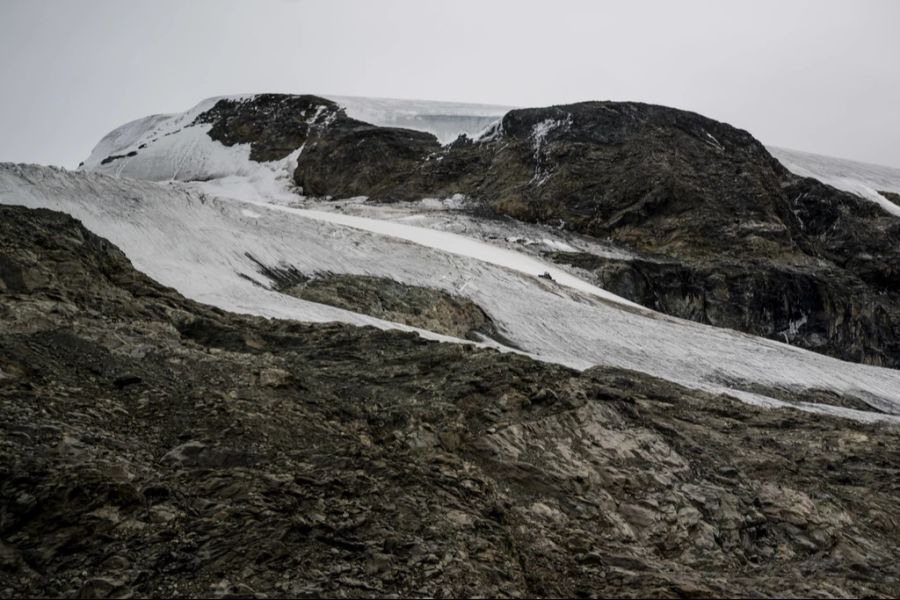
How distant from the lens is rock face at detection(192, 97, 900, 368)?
33688 millimetres

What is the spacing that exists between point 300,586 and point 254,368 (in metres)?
4.27

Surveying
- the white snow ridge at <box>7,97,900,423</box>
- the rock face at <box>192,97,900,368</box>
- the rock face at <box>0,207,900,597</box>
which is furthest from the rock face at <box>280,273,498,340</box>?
the rock face at <box>192,97,900,368</box>

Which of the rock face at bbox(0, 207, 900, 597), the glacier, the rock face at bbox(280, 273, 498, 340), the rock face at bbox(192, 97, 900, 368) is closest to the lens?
the rock face at bbox(0, 207, 900, 597)

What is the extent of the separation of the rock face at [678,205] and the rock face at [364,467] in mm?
20339

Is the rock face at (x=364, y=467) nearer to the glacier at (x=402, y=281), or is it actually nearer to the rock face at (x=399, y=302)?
the glacier at (x=402, y=281)

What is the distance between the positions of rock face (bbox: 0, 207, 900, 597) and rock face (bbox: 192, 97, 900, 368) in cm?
2034

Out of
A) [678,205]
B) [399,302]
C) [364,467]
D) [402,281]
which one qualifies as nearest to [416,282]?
[402,281]

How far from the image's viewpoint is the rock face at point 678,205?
111 ft

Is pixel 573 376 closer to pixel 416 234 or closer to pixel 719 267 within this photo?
pixel 416 234

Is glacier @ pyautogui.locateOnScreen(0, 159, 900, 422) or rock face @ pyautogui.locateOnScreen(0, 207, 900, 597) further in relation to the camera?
glacier @ pyautogui.locateOnScreen(0, 159, 900, 422)

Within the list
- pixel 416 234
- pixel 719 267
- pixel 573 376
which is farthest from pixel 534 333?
pixel 719 267

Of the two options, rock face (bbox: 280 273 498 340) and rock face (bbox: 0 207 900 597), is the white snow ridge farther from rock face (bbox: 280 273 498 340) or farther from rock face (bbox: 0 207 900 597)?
rock face (bbox: 0 207 900 597)

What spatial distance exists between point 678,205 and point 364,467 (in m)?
34.5

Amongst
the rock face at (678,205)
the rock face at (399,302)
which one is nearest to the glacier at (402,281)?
the rock face at (399,302)
